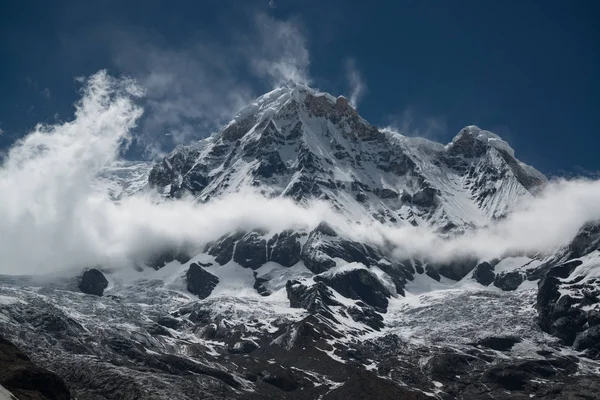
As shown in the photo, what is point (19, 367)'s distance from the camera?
193 m

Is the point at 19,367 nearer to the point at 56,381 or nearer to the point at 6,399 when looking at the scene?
the point at 56,381

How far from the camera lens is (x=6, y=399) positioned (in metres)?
106

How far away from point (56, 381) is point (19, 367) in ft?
31.6

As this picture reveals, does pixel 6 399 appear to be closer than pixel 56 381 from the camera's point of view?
Yes

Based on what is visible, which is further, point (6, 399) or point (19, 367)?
point (19, 367)

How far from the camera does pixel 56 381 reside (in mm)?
193000

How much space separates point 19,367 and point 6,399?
92.7 metres

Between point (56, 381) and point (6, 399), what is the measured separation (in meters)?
90.8

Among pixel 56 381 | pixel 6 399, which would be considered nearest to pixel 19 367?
pixel 56 381

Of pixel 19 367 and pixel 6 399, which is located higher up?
pixel 19 367

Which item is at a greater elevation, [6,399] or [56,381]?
[56,381]
